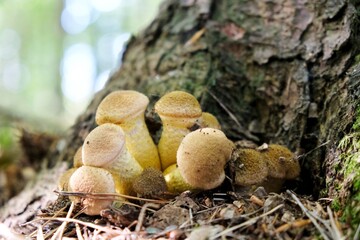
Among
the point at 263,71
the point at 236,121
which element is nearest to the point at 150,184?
the point at 236,121

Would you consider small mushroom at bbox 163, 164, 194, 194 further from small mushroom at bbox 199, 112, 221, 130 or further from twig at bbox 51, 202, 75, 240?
twig at bbox 51, 202, 75, 240

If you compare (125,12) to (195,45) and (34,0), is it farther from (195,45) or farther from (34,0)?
(195,45)

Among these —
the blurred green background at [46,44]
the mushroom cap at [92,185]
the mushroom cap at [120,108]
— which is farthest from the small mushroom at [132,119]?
the blurred green background at [46,44]

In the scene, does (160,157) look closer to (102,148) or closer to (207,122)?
(207,122)

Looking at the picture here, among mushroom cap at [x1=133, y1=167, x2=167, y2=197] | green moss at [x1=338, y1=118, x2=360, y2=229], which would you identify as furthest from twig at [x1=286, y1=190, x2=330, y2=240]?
mushroom cap at [x1=133, y1=167, x2=167, y2=197]

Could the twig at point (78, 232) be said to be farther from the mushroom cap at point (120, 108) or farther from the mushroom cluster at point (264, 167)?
the mushroom cluster at point (264, 167)
